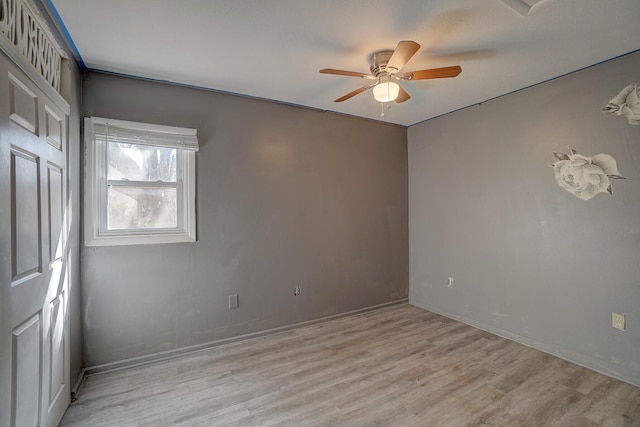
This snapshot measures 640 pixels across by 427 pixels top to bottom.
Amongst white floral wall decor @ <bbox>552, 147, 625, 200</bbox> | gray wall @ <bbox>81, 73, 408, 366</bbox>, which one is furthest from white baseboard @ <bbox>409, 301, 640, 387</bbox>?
white floral wall decor @ <bbox>552, 147, 625, 200</bbox>

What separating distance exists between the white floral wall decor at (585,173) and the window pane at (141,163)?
3543 mm

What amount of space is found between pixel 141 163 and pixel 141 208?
0.39 m

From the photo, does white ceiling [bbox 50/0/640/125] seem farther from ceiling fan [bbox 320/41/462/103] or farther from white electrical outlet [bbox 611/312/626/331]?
white electrical outlet [bbox 611/312/626/331]

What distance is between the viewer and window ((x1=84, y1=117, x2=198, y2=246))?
2.27 meters

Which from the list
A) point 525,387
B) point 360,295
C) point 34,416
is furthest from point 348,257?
point 34,416

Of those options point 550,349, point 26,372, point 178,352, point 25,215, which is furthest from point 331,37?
point 550,349

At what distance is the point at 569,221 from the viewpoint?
2.52m

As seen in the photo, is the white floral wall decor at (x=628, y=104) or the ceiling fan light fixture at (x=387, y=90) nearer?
the ceiling fan light fixture at (x=387, y=90)

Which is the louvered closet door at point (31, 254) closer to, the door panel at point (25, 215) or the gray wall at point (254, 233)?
the door panel at point (25, 215)

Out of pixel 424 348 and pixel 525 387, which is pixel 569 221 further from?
pixel 424 348

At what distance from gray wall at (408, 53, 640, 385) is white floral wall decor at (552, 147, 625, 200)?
5 cm

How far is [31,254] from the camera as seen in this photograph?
140 centimetres

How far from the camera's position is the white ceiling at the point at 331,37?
1648mm

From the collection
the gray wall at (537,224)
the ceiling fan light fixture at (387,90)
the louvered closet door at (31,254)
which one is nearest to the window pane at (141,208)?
the louvered closet door at (31,254)
